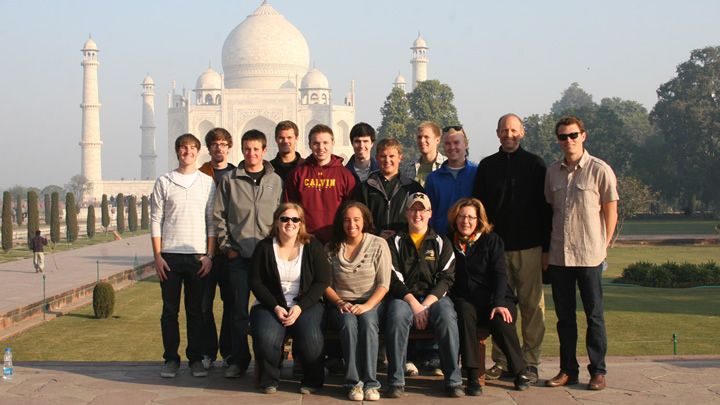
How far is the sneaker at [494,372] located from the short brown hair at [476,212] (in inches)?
27.2

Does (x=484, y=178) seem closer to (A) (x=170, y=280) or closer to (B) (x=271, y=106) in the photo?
(A) (x=170, y=280)

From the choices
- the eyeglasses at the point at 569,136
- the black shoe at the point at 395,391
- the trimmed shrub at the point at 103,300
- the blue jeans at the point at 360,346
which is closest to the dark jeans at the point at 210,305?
the blue jeans at the point at 360,346

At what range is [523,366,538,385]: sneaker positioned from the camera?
4.70 meters

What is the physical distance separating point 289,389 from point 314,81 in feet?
152

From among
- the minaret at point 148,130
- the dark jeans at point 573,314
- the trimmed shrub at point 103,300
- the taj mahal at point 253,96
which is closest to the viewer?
the dark jeans at point 573,314

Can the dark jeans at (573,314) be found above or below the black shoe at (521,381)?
above

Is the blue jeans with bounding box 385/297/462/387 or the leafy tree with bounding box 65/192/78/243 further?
the leafy tree with bounding box 65/192/78/243

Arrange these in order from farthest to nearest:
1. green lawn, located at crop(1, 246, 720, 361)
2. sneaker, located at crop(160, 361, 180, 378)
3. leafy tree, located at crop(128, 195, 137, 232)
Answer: leafy tree, located at crop(128, 195, 137, 232)
green lawn, located at crop(1, 246, 720, 361)
sneaker, located at crop(160, 361, 180, 378)

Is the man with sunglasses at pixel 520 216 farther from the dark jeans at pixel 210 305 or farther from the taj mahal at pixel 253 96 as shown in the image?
the taj mahal at pixel 253 96

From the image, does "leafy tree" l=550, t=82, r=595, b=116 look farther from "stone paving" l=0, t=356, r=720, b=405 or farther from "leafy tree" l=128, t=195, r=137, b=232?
"stone paving" l=0, t=356, r=720, b=405

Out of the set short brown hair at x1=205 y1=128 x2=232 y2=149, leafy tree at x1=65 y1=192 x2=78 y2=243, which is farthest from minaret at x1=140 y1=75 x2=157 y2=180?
short brown hair at x1=205 y1=128 x2=232 y2=149

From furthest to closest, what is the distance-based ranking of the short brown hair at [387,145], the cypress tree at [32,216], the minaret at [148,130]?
the minaret at [148,130] < the cypress tree at [32,216] < the short brown hair at [387,145]

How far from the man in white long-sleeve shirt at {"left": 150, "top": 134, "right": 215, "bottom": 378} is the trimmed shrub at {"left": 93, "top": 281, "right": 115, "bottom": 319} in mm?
6669

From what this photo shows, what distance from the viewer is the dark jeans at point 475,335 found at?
4.59 m
